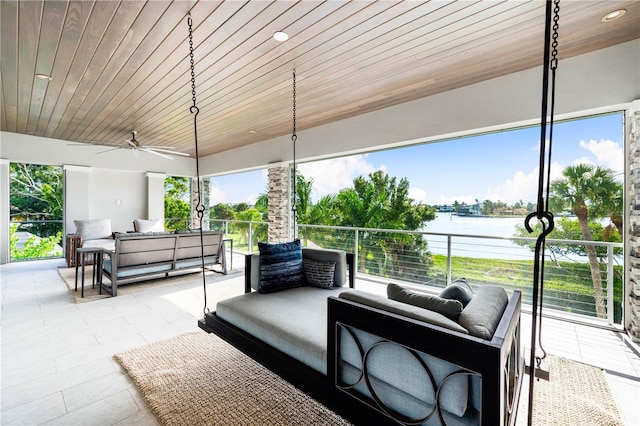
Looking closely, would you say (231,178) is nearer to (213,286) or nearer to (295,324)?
(213,286)

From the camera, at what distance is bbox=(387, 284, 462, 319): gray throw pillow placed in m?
1.38

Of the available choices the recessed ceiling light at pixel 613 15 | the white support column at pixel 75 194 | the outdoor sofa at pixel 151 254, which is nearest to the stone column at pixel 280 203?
the outdoor sofa at pixel 151 254

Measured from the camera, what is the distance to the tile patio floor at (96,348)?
6.27 ft

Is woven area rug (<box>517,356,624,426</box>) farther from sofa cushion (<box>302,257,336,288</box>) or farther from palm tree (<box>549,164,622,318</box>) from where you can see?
sofa cushion (<box>302,257,336,288</box>)

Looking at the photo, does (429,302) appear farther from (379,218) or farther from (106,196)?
(106,196)

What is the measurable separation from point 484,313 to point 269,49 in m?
2.71

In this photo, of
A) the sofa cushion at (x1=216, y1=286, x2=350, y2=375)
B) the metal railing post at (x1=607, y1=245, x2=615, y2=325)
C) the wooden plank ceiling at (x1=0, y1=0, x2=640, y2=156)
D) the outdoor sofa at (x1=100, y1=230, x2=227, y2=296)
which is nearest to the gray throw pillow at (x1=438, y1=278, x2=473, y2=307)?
the sofa cushion at (x1=216, y1=286, x2=350, y2=375)

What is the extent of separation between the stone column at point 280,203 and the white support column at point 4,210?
543cm

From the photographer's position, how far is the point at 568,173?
3.44 meters

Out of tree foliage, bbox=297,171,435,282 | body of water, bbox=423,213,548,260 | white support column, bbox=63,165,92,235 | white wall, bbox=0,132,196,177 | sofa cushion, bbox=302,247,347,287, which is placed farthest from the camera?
white support column, bbox=63,165,92,235

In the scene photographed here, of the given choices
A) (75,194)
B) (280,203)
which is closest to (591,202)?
(280,203)

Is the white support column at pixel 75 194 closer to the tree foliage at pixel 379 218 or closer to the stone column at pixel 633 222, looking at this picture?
the tree foliage at pixel 379 218

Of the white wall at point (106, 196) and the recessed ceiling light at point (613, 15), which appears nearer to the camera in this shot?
the recessed ceiling light at point (613, 15)

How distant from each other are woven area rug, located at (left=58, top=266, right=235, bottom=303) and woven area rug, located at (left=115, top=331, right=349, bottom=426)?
6.98 feet
